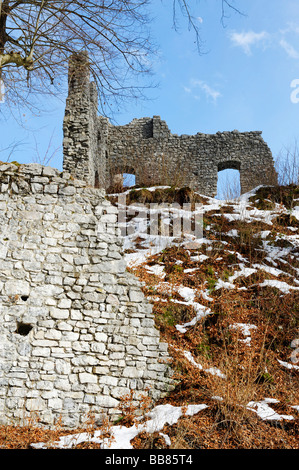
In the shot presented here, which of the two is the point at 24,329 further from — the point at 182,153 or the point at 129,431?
A: the point at 182,153

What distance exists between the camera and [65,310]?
4.54 m

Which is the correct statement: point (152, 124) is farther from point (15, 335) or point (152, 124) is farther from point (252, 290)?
point (15, 335)

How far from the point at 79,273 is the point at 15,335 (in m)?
1.16

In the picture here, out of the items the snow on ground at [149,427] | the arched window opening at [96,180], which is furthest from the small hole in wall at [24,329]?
the arched window opening at [96,180]

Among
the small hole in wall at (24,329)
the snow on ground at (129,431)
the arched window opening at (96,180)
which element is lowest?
the snow on ground at (129,431)

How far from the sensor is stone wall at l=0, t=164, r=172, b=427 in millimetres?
4207

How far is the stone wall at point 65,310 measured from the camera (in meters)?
4.21

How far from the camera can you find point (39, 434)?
389 centimetres

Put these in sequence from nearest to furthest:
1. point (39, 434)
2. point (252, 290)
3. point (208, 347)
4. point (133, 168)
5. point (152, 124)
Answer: point (39, 434) → point (208, 347) → point (252, 290) → point (133, 168) → point (152, 124)

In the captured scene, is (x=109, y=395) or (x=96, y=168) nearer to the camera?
(x=109, y=395)

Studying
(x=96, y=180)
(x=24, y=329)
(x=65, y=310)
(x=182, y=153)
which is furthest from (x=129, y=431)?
(x=182, y=153)

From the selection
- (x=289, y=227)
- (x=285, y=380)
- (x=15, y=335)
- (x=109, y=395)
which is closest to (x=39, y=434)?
(x=109, y=395)

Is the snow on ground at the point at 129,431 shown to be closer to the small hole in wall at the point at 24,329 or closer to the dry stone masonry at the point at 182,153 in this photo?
the small hole in wall at the point at 24,329

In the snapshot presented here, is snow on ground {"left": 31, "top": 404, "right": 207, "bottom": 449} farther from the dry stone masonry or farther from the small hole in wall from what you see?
the dry stone masonry
